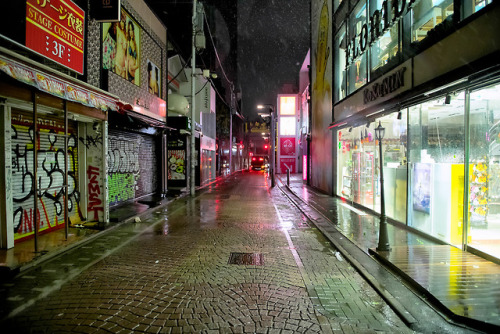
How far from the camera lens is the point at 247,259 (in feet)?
21.0

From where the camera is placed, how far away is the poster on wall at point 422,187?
804 cm

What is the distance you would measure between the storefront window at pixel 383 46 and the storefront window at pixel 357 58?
712 millimetres

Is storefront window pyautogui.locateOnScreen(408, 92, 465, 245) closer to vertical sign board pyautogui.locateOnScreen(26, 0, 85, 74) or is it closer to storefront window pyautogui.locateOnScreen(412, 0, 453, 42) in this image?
storefront window pyautogui.locateOnScreen(412, 0, 453, 42)

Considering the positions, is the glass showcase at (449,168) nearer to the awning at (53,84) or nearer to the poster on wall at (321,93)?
the poster on wall at (321,93)

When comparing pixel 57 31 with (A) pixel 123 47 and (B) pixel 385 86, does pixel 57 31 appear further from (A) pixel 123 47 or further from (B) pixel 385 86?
(B) pixel 385 86

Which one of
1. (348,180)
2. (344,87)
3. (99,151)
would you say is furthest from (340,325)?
(344,87)

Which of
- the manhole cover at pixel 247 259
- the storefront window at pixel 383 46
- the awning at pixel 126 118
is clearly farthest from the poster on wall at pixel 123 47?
the storefront window at pixel 383 46

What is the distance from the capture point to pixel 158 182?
17.7 m

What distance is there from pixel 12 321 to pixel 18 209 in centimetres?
420

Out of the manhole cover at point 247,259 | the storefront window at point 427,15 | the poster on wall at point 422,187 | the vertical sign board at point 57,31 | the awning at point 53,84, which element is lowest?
the manhole cover at point 247,259

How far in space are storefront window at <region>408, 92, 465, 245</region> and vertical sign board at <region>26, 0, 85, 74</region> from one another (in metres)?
9.38

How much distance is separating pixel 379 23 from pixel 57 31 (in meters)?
9.45

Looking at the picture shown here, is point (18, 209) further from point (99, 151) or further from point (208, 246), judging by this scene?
point (208, 246)

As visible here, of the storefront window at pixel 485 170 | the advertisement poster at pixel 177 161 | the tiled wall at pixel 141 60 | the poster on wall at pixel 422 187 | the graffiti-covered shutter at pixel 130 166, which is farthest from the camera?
the advertisement poster at pixel 177 161
